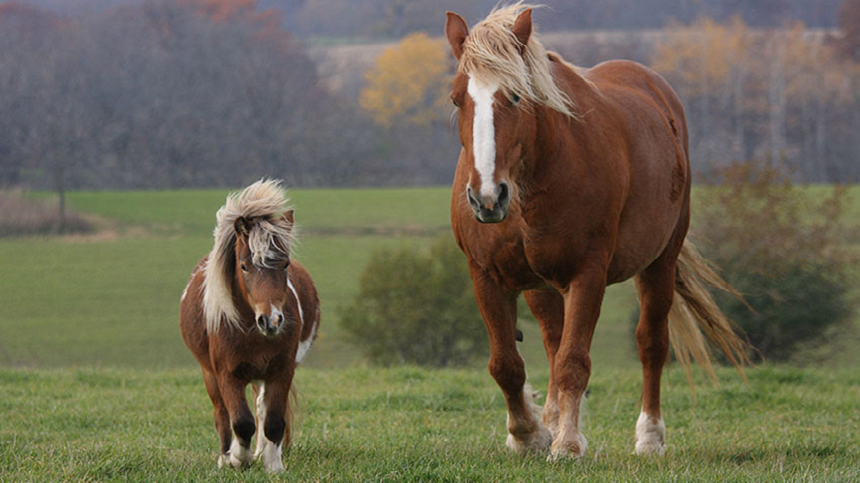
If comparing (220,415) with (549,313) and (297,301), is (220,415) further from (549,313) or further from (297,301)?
(549,313)

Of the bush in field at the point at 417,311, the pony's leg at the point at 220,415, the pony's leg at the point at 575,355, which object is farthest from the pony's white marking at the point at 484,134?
the bush in field at the point at 417,311

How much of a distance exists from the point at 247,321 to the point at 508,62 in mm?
1953

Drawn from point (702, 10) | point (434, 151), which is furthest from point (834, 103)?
point (434, 151)

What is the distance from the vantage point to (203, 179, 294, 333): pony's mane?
4879mm

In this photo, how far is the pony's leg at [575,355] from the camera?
15.2 ft

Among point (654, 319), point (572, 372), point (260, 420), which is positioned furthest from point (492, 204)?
point (654, 319)

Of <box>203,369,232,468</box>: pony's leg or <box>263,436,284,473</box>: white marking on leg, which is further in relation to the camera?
<box>203,369,232,468</box>: pony's leg

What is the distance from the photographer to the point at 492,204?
12.8 feet

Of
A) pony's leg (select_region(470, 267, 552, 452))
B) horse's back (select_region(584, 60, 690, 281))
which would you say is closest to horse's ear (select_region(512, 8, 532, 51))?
horse's back (select_region(584, 60, 690, 281))

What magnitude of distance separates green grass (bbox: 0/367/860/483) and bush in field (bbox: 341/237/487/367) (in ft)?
30.6

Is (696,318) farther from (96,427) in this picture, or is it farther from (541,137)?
(96,427)

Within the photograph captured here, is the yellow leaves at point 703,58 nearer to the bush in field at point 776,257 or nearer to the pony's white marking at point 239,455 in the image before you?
the bush in field at point 776,257

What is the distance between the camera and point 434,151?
171 ft

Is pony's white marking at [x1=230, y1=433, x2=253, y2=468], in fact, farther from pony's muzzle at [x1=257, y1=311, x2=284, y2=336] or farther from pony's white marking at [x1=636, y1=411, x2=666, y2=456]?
pony's white marking at [x1=636, y1=411, x2=666, y2=456]
